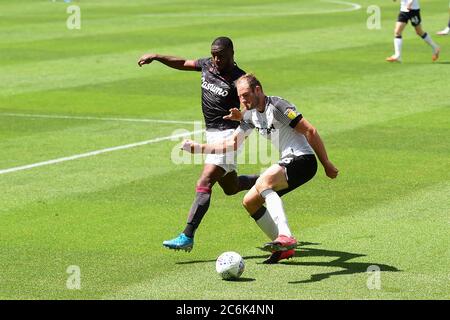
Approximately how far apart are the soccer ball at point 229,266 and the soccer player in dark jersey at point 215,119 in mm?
1048

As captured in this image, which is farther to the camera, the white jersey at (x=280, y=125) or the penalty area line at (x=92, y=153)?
the penalty area line at (x=92, y=153)

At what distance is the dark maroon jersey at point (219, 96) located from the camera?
12445 mm

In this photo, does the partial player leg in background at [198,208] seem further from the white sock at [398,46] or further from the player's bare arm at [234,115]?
the white sock at [398,46]

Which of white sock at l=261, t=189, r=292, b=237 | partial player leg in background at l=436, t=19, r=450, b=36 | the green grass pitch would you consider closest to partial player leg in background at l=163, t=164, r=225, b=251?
the green grass pitch

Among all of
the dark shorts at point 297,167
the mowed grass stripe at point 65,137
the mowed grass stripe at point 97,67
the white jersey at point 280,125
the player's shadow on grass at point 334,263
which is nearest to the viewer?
the player's shadow on grass at point 334,263

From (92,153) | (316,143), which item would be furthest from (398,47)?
(316,143)

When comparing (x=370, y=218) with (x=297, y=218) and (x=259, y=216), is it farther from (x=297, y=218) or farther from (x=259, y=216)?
(x=259, y=216)

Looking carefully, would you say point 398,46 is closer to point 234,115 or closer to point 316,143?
point 316,143

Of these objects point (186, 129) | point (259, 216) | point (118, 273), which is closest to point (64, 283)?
point (118, 273)

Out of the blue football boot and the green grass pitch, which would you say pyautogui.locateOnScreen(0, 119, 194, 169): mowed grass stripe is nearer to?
the green grass pitch

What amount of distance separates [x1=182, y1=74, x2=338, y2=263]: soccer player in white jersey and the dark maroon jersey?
1.90 feet

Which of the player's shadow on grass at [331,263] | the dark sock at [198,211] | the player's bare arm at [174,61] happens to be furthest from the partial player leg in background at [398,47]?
the dark sock at [198,211]

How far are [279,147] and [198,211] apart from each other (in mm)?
1111

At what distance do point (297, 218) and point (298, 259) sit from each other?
185cm
